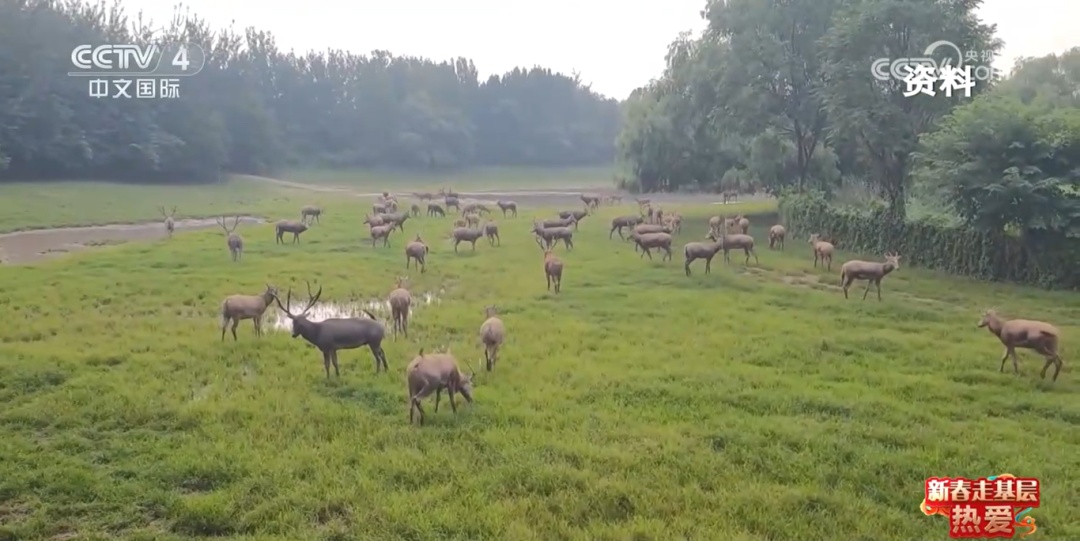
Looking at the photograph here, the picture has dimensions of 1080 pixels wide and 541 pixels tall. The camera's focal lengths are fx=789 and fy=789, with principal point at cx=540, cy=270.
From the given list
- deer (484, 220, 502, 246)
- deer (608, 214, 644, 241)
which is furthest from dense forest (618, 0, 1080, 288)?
deer (484, 220, 502, 246)

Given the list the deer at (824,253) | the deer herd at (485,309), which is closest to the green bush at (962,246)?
the deer herd at (485,309)

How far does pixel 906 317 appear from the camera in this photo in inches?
558

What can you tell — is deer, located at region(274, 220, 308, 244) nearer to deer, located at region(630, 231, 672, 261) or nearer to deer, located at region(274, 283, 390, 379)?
deer, located at region(630, 231, 672, 261)

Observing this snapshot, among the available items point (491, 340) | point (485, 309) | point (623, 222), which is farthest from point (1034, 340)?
point (623, 222)

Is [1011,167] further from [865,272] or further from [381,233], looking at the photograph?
[381,233]

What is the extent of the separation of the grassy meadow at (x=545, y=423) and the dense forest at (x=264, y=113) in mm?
39202

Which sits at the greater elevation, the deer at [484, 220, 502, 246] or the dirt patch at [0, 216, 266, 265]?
the deer at [484, 220, 502, 246]

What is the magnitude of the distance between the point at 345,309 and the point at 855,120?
669 inches

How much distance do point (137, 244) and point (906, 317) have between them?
21.3m

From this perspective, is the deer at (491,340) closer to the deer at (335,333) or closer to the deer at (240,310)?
the deer at (335,333)

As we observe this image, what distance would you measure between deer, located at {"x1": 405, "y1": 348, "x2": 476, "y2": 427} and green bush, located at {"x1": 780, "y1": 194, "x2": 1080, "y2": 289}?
1481 cm

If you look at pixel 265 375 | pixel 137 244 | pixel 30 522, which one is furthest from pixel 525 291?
pixel 137 244

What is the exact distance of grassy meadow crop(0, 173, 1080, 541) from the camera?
6.43 metres

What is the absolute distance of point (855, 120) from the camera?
2395 cm
